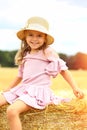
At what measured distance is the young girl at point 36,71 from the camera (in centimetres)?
486

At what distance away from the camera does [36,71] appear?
201 inches

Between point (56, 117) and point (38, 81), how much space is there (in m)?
0.40

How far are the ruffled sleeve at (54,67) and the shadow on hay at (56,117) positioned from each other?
341 mm

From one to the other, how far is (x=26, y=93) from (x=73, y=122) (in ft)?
1.84

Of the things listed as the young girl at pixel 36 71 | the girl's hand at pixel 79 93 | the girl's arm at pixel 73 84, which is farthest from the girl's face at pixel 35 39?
the girl's hand at pixel 79 93

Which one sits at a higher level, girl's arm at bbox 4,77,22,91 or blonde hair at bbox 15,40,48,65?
blonde hair at bbox 15,40,48,65

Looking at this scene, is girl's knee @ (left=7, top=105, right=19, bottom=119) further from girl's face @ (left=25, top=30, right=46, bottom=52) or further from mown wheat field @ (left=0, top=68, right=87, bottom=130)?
girl's face @ (left=25, top=30, right=46, bottom=52)

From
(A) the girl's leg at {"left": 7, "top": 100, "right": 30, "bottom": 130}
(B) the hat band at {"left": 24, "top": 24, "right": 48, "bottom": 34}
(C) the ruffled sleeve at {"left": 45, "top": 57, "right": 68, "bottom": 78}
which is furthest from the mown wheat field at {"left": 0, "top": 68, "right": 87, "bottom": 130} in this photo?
(B) the hat band at {"left": 24, "top": 24, "right": 48, "bottom": 34}

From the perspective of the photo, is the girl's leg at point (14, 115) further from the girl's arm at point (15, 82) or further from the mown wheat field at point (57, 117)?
the girl's arm at point (15, 82)

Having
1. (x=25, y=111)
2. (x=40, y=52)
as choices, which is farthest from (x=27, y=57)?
(x=25, y=111)

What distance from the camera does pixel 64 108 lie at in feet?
16.3

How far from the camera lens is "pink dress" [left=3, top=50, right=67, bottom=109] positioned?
4.88 meters

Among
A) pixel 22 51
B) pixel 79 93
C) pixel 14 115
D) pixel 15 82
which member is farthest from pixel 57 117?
pixel 22 51

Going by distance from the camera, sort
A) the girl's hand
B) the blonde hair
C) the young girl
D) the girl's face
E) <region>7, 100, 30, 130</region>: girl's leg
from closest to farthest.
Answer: <region>7, 100, 30, 130</region>: girl's leg → the young girl → the girl's hand → the girl's face → the blonde hair
